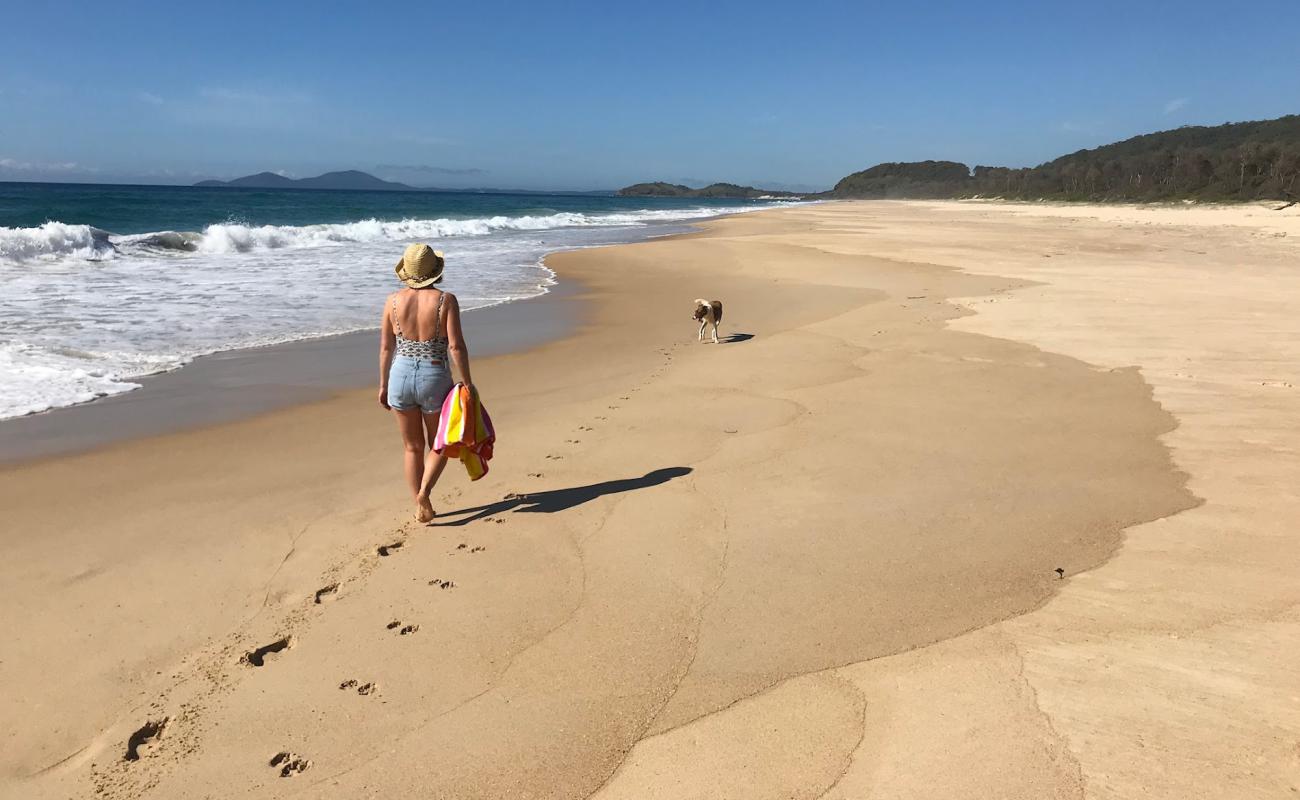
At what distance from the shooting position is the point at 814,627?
125 inches

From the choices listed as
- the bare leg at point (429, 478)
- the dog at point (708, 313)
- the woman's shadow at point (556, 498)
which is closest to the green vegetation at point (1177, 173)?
the dog at point (708, 313)

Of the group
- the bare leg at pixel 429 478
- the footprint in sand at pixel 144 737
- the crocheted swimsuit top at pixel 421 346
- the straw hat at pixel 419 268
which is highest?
the straw hat at pixel 419 268

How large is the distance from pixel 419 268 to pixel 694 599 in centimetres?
242

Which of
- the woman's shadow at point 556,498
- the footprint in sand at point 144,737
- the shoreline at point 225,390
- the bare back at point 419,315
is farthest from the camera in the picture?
the shoreline at point 225,390

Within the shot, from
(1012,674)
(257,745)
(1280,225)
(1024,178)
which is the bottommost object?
(257,745)

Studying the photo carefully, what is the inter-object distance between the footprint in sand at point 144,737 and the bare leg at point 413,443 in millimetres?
1924

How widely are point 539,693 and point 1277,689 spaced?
8.30 ft

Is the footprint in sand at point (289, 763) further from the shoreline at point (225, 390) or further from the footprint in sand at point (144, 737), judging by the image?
the shoreline at point (225, 390)

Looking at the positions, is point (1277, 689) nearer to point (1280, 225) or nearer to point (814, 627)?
point (814, 627)

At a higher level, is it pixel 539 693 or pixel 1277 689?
pixel 1277 689

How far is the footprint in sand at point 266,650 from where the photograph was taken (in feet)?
10.1

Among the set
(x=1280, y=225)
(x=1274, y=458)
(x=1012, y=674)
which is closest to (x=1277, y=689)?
(x=1012, y=674)

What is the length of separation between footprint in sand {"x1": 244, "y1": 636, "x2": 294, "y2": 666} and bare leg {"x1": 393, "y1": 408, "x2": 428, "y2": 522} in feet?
4.57

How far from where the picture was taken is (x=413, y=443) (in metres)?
4.59
